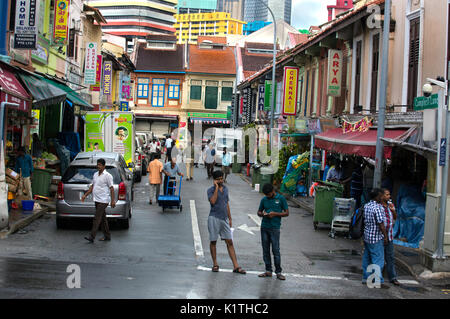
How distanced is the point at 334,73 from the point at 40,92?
1045 cm

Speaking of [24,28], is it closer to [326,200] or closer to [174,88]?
[326,200]

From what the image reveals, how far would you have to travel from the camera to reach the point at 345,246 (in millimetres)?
14602

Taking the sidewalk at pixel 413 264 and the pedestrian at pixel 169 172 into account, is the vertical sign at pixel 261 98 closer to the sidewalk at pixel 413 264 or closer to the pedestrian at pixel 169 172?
the pedestrian at pixel 169 172

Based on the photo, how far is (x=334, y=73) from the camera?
874 inches

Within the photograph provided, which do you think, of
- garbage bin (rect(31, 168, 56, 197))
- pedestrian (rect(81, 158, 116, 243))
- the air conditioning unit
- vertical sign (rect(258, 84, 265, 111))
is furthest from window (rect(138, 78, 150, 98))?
the air conditioning unit

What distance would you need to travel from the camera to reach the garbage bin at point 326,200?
1652 cm

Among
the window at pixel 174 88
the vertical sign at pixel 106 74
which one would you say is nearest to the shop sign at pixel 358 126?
the vertical sign at pixel 106 74

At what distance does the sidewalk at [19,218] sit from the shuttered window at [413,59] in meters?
10.2

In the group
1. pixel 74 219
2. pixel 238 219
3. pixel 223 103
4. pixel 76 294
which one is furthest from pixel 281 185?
pixel 223 103

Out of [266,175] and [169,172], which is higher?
[169,172]

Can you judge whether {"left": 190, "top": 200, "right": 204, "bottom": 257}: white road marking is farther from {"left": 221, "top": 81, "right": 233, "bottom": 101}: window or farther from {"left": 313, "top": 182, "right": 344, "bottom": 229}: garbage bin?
{"left": 221, "top": 81, "right": 233, "bottom": 101}: window

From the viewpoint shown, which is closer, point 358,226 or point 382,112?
point 358,226

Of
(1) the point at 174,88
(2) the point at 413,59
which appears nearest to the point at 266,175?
(2) the point at 413,59

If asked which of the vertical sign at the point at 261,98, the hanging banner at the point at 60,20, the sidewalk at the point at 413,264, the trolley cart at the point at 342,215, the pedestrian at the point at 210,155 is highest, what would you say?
the hanging banner at the point at 60,20
